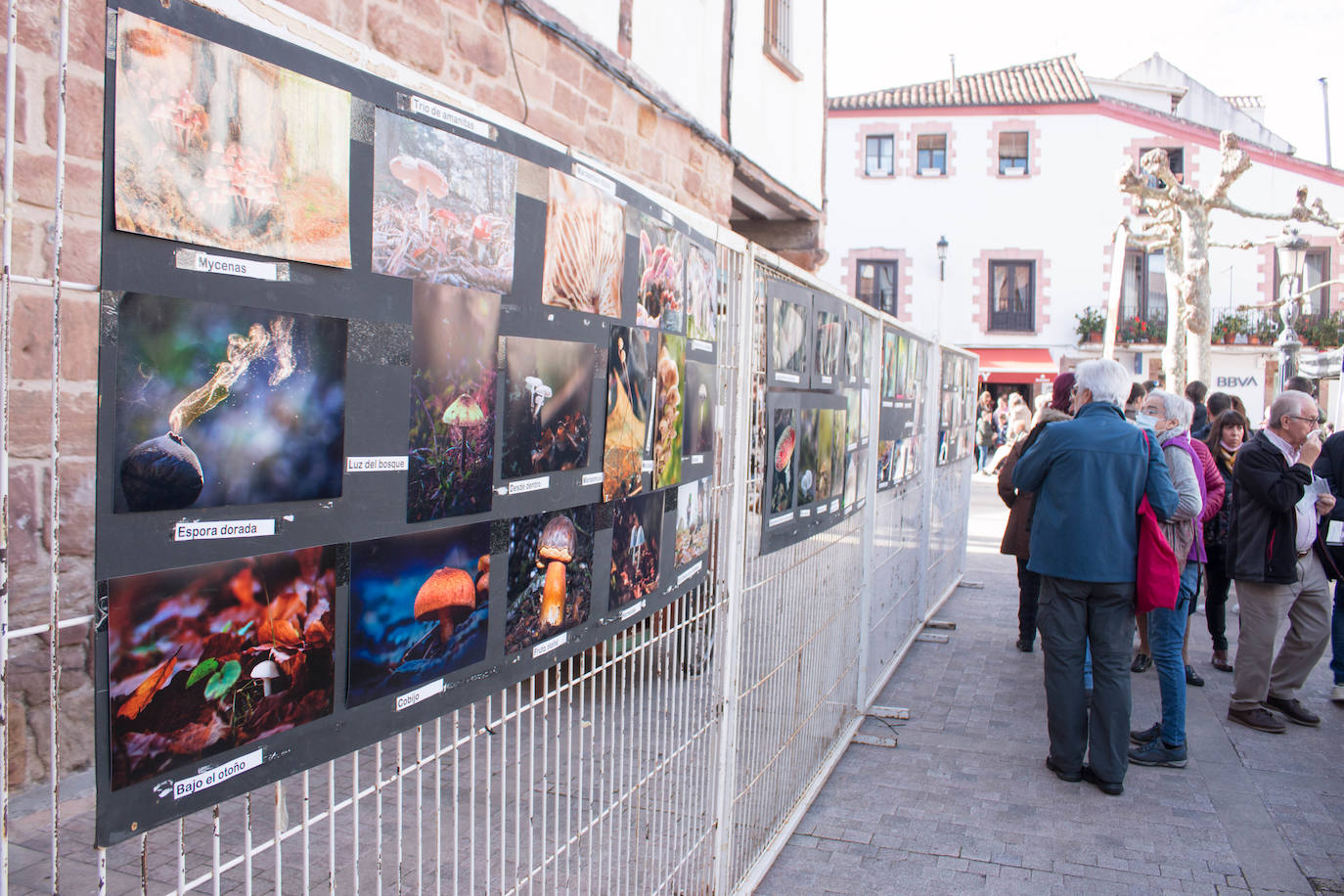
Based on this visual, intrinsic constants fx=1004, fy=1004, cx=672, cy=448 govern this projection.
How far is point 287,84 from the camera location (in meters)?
1.35

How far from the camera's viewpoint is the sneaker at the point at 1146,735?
530 cm

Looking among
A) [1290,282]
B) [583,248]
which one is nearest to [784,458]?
[583,248]

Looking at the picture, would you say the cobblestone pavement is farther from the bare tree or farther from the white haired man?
the bare tree

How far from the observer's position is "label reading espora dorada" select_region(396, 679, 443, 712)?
1.68m

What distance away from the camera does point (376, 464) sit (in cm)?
156

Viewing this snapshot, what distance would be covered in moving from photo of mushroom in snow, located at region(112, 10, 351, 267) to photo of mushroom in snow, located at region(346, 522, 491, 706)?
486mm

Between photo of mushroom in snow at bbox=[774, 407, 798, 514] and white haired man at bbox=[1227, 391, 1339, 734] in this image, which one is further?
white haired man at bbox=[1227, 391, 1339, 734]

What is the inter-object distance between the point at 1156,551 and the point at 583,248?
3.66 metres

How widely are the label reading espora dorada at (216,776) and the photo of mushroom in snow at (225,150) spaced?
2.27ft

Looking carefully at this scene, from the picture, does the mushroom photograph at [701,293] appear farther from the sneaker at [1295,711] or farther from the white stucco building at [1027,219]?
the white stucco building at [1027,219]

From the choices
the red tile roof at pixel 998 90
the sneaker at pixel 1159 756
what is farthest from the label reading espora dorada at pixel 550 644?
the red tile roof at pixel 998 90

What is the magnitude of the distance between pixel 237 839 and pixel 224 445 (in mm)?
2433

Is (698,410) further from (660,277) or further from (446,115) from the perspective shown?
(446,115)

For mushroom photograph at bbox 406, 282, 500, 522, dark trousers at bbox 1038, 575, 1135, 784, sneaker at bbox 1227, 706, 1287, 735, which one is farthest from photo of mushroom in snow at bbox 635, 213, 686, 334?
sneaker at bbox 1227, 706, 1287, 735
